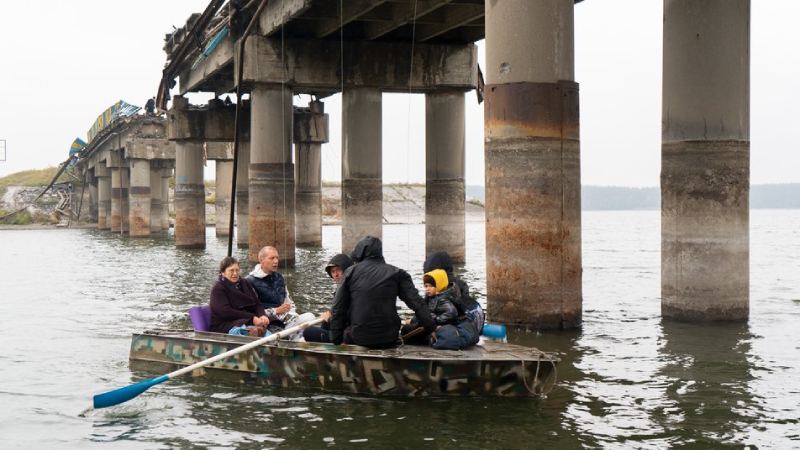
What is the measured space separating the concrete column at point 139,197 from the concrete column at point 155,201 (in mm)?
4797

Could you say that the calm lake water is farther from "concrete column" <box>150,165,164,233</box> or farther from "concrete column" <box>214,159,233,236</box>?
"concrete column" <box>150,165,164,233</box>

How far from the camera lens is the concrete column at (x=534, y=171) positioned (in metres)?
16.2

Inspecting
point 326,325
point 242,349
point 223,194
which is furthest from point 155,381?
point 223,194

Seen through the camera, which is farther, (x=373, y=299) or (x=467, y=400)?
(x=373, y=299)

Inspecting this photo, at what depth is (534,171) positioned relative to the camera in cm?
1620

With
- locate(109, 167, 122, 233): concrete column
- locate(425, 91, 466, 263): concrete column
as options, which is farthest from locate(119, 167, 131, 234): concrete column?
locate(425, 91, 466, 263): concrete column

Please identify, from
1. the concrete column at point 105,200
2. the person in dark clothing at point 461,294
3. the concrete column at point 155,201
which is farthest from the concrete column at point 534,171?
the concrete column at point 105,200

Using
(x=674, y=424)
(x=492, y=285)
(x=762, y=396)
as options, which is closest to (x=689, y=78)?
(x=492, y=285)

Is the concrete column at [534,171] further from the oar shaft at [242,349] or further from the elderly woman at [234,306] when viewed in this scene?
the oar shaft at [242,349]

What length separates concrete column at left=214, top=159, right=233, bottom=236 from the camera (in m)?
58.1

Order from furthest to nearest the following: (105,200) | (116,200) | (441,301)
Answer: (105,200) < (116,200) < (441,301)

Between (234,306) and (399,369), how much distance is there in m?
3.06

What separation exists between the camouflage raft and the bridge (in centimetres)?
454

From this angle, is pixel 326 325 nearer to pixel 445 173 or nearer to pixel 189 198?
pixel 445 173
